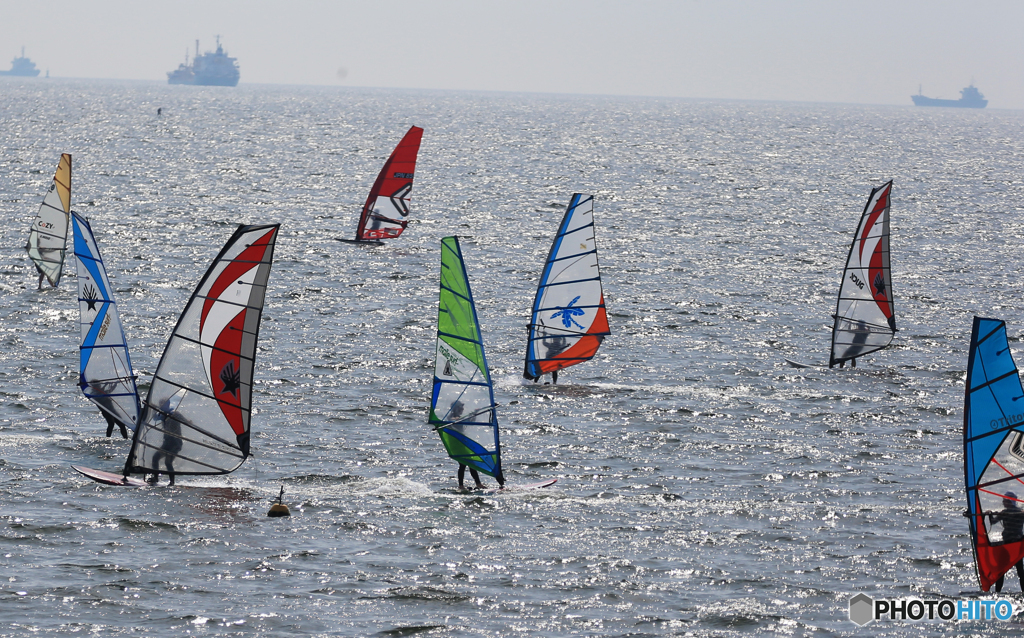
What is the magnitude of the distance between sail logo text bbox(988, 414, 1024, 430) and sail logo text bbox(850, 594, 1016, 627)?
2671 mm

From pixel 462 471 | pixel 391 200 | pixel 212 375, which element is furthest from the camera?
pixel 391 200

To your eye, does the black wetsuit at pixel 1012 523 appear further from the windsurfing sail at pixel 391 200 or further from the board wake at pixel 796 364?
the windsurfing sail at pixel 391 200

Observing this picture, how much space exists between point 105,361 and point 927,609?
642 inches

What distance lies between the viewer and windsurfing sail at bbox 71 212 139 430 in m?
24.6

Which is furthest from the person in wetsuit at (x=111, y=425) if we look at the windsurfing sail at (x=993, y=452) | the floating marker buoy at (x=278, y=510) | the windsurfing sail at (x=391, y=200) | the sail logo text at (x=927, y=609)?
the windsurfing sail at (x=391, y=200)

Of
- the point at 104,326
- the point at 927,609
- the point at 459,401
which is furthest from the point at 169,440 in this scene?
the point at 927,609

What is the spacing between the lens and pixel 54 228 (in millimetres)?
40469

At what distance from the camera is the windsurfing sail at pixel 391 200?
57688mm

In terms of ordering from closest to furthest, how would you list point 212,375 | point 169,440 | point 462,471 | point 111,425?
point 212,375
point 169,440
point 462,471
point 111,425

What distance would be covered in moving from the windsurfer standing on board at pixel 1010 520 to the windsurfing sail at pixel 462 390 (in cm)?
872

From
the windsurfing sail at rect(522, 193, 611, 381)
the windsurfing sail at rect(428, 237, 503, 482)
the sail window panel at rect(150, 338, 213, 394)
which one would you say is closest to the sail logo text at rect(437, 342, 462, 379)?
the windsurfing sail at rect(428, 237, 503, 482)

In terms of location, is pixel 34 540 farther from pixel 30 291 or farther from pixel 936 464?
pixel 30 291

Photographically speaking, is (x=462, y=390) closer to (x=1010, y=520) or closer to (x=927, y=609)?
(x=927, y=609)

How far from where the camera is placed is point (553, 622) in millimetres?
17688
